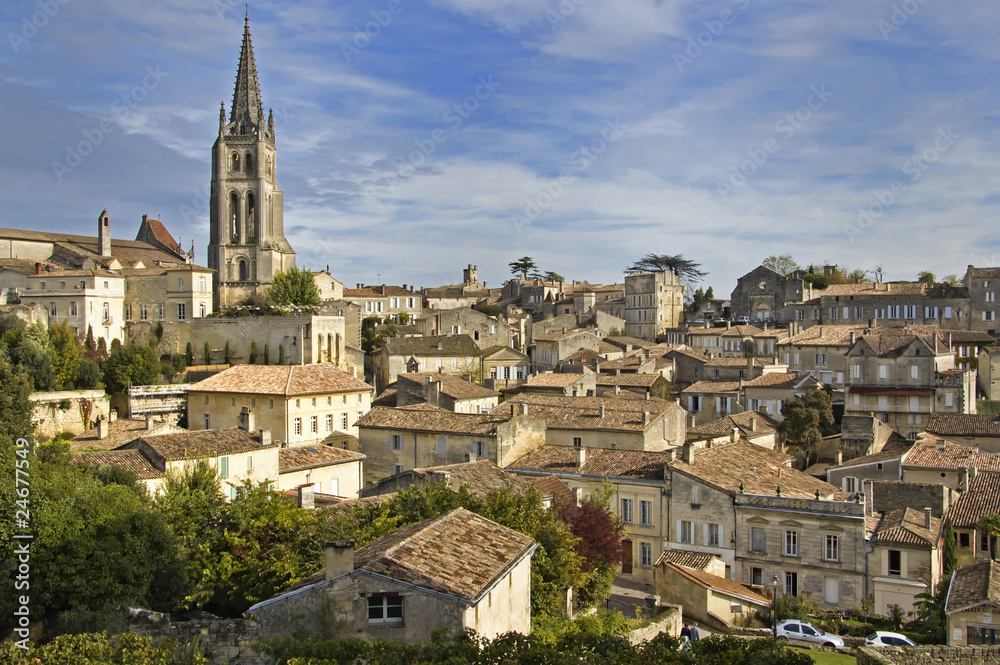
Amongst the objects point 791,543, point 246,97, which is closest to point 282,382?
point 791,543

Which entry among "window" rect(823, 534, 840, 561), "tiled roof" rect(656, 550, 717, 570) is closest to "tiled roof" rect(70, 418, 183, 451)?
"tiled roof" rect(656, 550, 717, 570)

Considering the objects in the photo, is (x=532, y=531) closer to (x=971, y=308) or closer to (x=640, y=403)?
(x=640, y=403)

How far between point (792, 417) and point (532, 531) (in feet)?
105

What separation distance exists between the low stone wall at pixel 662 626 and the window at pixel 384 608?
237 inches

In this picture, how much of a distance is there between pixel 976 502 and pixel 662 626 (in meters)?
19.7

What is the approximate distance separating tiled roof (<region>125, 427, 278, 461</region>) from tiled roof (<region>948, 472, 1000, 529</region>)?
27.0 metres

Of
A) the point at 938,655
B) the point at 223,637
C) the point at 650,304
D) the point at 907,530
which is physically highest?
the point at 650,304

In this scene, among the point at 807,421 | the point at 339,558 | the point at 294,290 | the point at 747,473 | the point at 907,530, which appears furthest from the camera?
the point at 294,290

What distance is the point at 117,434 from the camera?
40.1 meters

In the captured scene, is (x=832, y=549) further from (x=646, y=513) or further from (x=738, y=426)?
(x=738, y=426)

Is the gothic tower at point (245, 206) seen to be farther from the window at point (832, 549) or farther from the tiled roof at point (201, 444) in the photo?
the window at point (832, 549)

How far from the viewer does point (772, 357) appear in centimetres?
6281

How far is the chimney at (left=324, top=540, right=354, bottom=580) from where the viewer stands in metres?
13.3

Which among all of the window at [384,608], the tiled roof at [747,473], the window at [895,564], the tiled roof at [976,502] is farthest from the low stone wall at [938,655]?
the tiled roof at [976,502]
